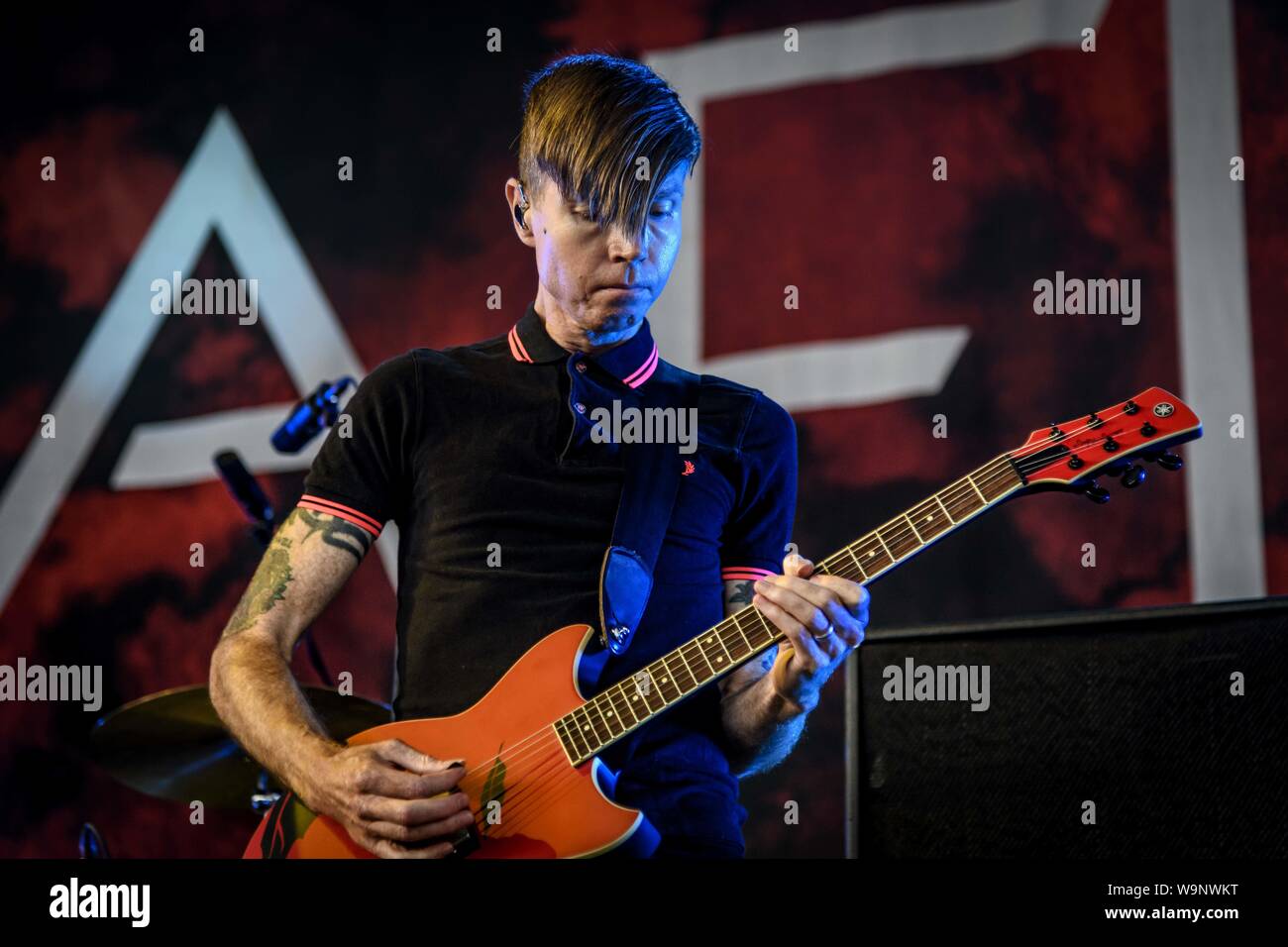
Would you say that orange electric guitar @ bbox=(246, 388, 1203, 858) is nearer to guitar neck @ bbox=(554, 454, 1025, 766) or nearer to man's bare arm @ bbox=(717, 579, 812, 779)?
guitar neck @ bbox=(554, 454, 1025, 766)

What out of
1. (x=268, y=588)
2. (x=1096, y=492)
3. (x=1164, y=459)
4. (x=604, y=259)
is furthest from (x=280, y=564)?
(x=1164, y=459)

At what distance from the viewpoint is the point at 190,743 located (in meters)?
2.75

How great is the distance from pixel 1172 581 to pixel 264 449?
2564 millimetres

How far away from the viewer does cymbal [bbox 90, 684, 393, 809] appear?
8.37 feet

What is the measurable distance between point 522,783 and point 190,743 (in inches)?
46.8

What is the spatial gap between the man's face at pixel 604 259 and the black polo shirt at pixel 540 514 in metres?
0.08

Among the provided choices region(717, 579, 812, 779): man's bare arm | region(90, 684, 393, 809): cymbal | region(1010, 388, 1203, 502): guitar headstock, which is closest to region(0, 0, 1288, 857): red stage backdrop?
region(90, 684, 393, 809): cymbal

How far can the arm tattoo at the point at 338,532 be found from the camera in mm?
2131

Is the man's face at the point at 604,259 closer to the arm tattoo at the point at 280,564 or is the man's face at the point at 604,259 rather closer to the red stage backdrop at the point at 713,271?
the arm tattoo at the point at 280,564

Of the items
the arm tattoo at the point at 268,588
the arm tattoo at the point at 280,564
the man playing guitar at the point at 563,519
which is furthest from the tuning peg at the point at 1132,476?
the arm tattoo at the point at 268,588

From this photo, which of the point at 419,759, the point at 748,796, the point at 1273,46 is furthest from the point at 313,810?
the point at 1273,46

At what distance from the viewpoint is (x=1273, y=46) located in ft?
11.1

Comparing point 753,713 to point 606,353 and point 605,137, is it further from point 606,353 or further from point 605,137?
point 605,137

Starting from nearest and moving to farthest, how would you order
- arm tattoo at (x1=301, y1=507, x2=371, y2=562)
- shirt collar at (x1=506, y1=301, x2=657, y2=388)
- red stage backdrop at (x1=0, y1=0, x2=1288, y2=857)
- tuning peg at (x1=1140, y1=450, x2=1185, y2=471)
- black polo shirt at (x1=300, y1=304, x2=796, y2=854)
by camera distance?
tuning peg at (x1=1140, y1=450, x2=1185, y2=471) < black polo shirt at (x1=300, y1=304, x2=796, y2=854) < arm tattoo at (x1=301, y1=507, x2=371, y2=562) < shirt collar at (x1=506, y1=301, x2=657, y2=388) < red stage backdrop at (x1=0, y1=0, x2=1288, y2=857)
